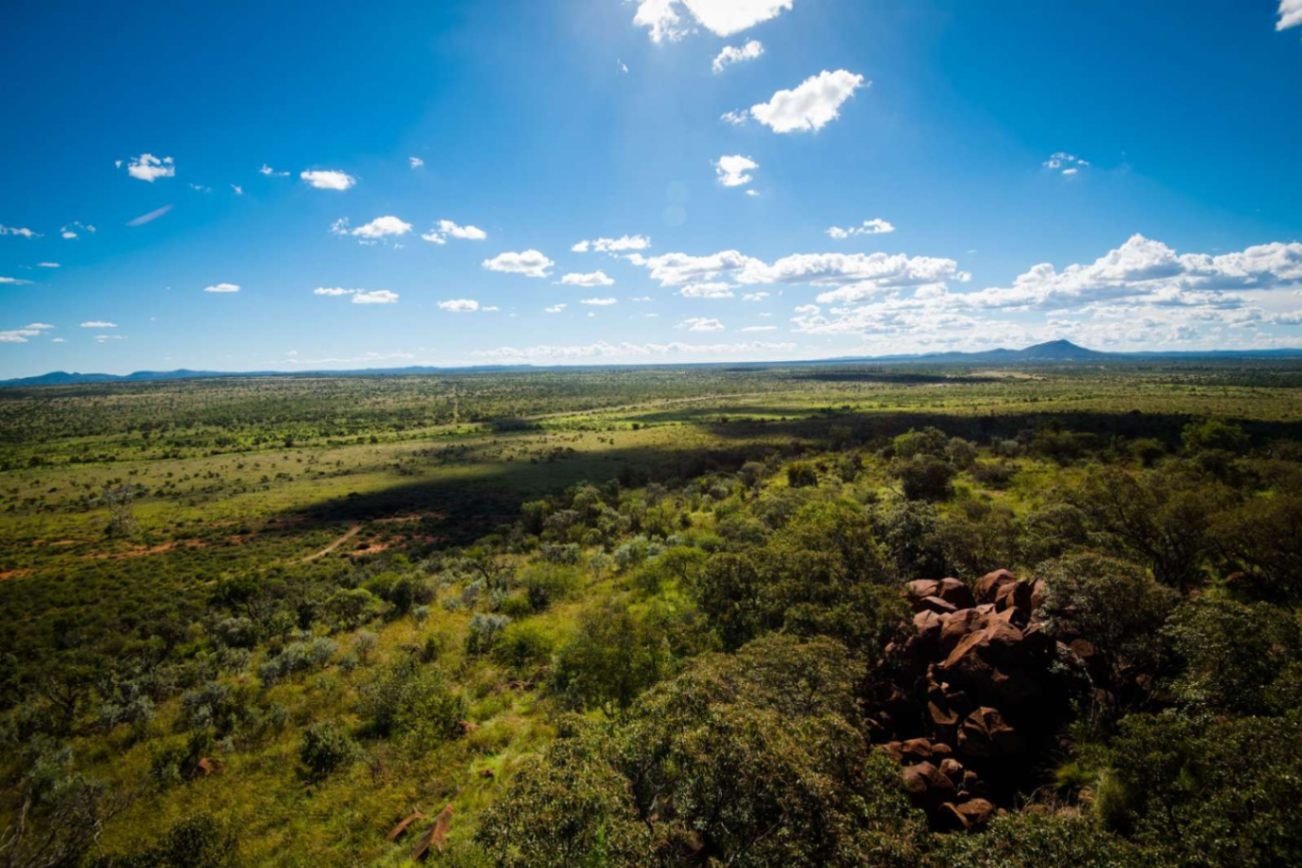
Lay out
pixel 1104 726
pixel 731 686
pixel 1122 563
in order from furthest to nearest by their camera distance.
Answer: pixel 1122 563 < pixel 1104 726 < pixel 731 686

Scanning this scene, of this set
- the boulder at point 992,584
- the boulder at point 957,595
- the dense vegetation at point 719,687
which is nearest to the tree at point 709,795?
the dense vegetation at point 719,687

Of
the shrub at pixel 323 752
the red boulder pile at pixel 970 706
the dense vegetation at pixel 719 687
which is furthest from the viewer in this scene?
the shrub at pixel 323 752

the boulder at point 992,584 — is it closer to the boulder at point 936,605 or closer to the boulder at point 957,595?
the boulder at point 957,595

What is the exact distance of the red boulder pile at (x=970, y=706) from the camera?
54.7 ft

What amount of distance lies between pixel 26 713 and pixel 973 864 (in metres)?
46.6

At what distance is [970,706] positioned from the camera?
19.2 m

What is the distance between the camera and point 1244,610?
53.7 ft

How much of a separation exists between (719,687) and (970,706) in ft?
35.1

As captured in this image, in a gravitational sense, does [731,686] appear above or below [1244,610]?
below

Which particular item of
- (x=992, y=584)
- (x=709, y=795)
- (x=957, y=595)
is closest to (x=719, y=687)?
(x=709, y=795)

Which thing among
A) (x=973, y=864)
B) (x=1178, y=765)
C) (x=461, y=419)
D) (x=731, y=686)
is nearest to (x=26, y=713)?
(x=731, y=686)

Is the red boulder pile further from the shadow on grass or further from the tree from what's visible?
the shadow on grass

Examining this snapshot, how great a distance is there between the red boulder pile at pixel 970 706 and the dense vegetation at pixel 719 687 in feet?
0.35

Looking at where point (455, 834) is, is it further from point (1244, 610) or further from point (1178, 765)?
point (1244, 610)
